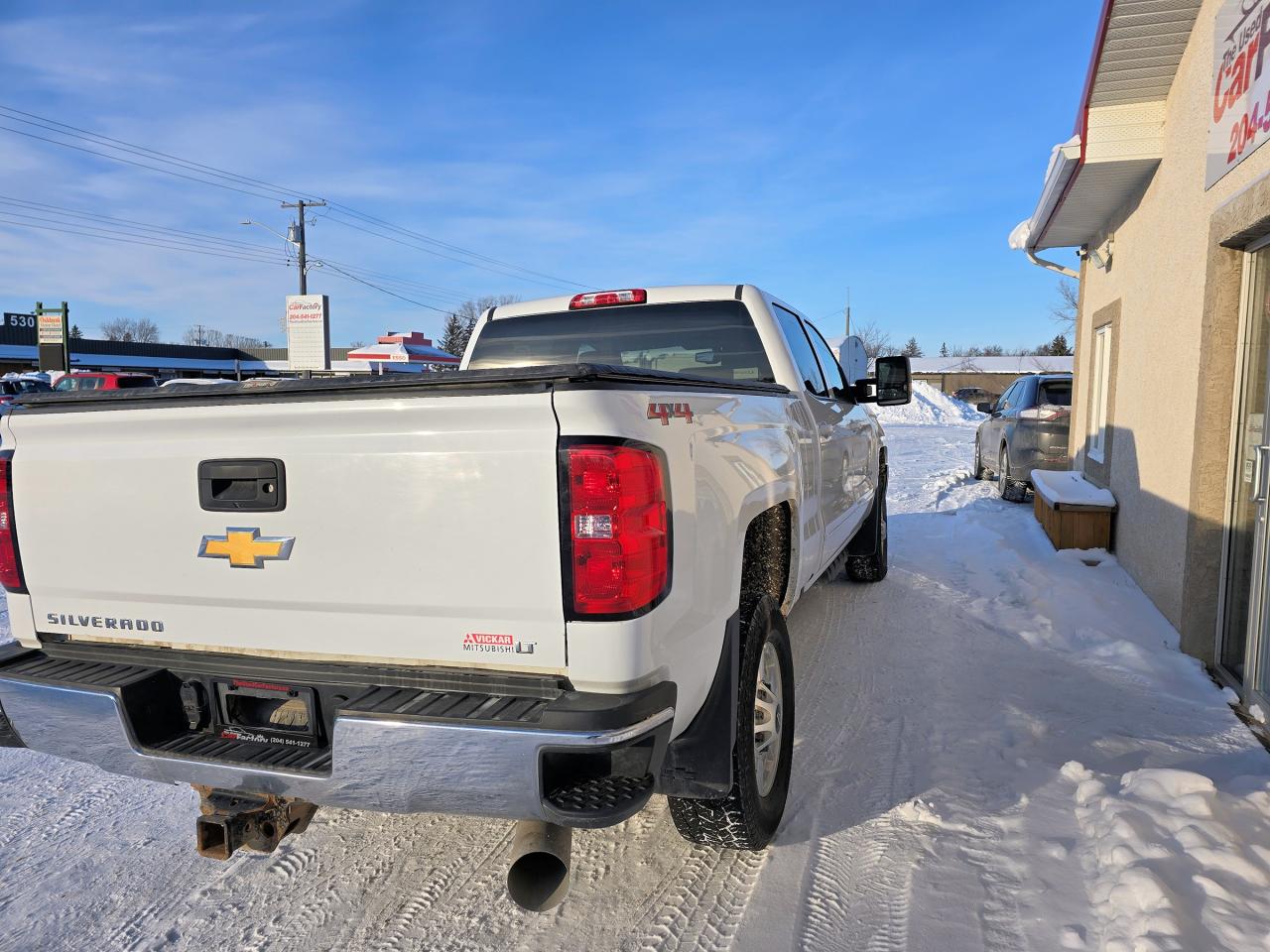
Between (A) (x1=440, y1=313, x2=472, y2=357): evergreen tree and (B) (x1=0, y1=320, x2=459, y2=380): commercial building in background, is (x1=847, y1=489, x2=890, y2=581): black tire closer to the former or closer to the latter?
(B) (x1=0, y1=320, x2=459, y2=380): commercial building in background

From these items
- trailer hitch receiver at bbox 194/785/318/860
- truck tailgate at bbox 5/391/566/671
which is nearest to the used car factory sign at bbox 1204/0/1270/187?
truck tailgate at bbox 5/391/566/671

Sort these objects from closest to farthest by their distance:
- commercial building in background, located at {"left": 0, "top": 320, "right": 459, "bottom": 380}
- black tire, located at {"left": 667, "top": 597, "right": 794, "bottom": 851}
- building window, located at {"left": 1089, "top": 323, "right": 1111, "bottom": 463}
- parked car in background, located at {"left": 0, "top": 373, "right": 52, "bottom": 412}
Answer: black tire, located at {"left": 667, "top": 597, "right": 794, "bottom": 851}
building window, located at {"left": 1089, "top": 323, "right": 1111, "bottom": 463}
parked car in background, located at {"left": 0, "top": 373, "right": 52, "bottom": 412}
commercial building in background, located at {"left": 0, "top": 320, "right": 459, "bottom": 380}

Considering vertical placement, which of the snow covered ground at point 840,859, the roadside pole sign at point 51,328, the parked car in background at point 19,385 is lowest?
the snow covered ground at point 840,859

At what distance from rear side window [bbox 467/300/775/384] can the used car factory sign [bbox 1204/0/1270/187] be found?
108 inches

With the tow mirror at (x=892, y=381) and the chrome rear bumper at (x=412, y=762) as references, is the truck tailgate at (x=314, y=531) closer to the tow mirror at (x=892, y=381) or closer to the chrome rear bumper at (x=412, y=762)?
the chrome rear bumper at (x=412, y=762)

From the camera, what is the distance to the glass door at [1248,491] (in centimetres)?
432

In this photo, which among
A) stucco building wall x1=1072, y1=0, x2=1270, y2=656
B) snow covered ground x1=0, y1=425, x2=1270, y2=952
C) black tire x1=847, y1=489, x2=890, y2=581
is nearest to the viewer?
snow covered ground x1=0, y1=425, x2=1270, y2=952

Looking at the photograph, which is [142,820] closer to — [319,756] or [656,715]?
[319,756]

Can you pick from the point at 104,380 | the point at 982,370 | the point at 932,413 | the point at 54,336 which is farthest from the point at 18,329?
the point at 982,370

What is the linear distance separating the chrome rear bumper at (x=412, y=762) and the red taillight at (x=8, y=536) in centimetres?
46

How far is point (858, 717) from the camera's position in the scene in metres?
4.20

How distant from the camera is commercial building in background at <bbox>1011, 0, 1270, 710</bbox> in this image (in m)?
4.42

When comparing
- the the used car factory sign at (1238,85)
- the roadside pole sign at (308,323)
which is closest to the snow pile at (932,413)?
the roadside pole sign at (308,323)

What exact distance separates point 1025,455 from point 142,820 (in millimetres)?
10718
